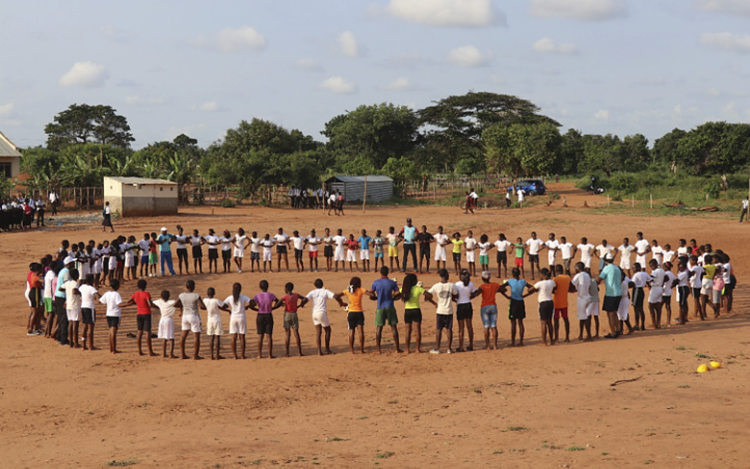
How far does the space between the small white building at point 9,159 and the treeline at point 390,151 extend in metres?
1.06

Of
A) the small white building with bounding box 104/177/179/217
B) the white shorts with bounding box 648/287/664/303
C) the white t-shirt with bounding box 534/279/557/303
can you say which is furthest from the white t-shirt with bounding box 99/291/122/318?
the small white building with bounding box 104/177/179/217

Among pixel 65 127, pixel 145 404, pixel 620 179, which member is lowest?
pixel 145 404

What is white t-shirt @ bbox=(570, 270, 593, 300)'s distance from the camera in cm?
1478

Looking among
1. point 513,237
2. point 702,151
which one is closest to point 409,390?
point 513,237

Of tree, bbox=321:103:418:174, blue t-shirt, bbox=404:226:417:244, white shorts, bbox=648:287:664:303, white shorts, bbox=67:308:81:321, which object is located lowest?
white shorts, bbox=67:308:81:321

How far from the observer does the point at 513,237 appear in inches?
1268

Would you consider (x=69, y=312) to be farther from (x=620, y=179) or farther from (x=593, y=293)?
(x=620, y=179)

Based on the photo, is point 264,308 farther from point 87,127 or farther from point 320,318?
point 87,127

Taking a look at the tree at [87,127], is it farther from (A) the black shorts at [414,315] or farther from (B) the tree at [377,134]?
(A) the black shorts at [414,315]

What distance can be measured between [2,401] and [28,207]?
25.4 meters

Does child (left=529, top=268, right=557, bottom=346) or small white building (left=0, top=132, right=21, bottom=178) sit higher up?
small white building (left=0, top=132, right=21, bottom=178)

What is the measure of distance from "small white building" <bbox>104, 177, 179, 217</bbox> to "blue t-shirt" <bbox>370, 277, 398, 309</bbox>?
27905 mm

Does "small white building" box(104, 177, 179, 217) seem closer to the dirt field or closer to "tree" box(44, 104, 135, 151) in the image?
the dirt field

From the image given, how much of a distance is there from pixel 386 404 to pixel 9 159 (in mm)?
48410
